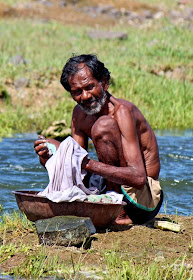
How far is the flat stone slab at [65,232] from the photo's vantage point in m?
3.89

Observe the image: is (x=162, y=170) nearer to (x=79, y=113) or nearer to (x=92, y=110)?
(x=79, y=113)

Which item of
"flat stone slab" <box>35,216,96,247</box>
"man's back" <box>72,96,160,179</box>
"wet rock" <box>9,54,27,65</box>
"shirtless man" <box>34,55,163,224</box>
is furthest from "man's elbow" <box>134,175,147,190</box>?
"wet rock" <box>9,54,27,65</box>

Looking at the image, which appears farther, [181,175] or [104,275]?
[181,175]

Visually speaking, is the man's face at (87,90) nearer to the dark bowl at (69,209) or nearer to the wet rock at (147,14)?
the dark bowl at (69,209)

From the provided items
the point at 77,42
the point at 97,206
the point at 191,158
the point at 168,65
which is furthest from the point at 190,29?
the point at 97,206

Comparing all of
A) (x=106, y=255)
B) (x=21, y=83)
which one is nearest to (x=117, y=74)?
(x=21, y=83)

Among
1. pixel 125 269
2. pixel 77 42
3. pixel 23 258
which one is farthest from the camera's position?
pixel 77 42

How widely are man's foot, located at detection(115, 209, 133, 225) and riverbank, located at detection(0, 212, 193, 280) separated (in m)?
0.12

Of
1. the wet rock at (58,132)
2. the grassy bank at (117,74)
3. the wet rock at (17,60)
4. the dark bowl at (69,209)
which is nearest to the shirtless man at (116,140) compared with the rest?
the dark bowl at (69,209)

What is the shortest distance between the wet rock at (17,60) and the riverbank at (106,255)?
813cm

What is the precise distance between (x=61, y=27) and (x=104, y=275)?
53.6 feet

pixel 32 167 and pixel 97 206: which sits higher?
pixel 97 206

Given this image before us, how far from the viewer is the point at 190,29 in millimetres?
16531

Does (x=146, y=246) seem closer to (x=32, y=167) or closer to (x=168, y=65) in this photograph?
(x=32, y=167)
